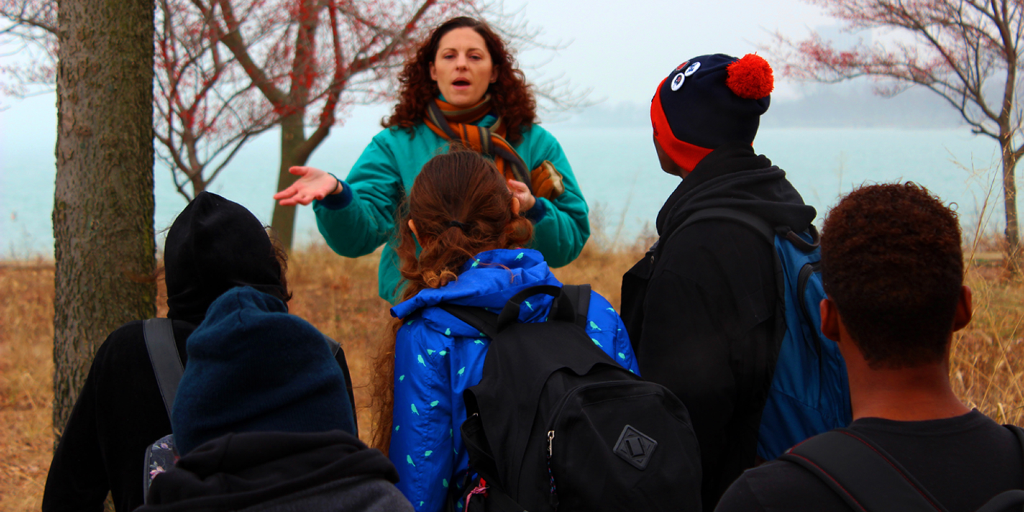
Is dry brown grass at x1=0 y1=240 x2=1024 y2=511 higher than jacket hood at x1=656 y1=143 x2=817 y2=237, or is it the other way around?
jacket hood at x1=656 y1=143 x2=817 y2=237

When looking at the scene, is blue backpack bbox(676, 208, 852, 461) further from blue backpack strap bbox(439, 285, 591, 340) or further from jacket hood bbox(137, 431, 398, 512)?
jacket hood bbox(137, 431, 398, 512)

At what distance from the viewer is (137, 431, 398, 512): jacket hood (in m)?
1.03

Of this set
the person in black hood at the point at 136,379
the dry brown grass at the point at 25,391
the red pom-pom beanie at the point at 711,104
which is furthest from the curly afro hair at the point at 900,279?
the dry brown grass at the point at 25,391

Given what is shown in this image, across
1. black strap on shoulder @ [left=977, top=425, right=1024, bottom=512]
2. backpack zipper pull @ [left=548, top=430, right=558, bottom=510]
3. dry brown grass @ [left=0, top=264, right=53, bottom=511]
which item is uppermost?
black strap on shoulder @ [left=977, top=425, right=1024, bottom=512]

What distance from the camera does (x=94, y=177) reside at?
2691mm

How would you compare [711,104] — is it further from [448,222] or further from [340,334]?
[340,334]

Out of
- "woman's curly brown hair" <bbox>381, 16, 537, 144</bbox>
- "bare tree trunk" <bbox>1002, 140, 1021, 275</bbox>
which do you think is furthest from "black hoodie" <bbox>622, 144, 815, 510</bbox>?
"bare tree trunk" <bbox>1002, 140, 1021, 275</bbox>

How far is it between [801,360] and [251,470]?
1332 mm

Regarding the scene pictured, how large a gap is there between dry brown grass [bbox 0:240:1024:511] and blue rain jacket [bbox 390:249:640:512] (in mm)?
468

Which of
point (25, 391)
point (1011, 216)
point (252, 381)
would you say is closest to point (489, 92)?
point (252, 381)

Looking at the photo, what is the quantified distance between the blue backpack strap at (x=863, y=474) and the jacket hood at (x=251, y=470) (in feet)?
2.28

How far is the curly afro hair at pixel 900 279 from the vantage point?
117 centimetres

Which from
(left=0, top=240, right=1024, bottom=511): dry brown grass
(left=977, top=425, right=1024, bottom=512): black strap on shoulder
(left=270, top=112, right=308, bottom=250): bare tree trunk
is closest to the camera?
(left=977, top=425, right=1024, bottom=512): black strap on shoulder

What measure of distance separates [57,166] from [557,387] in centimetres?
232
